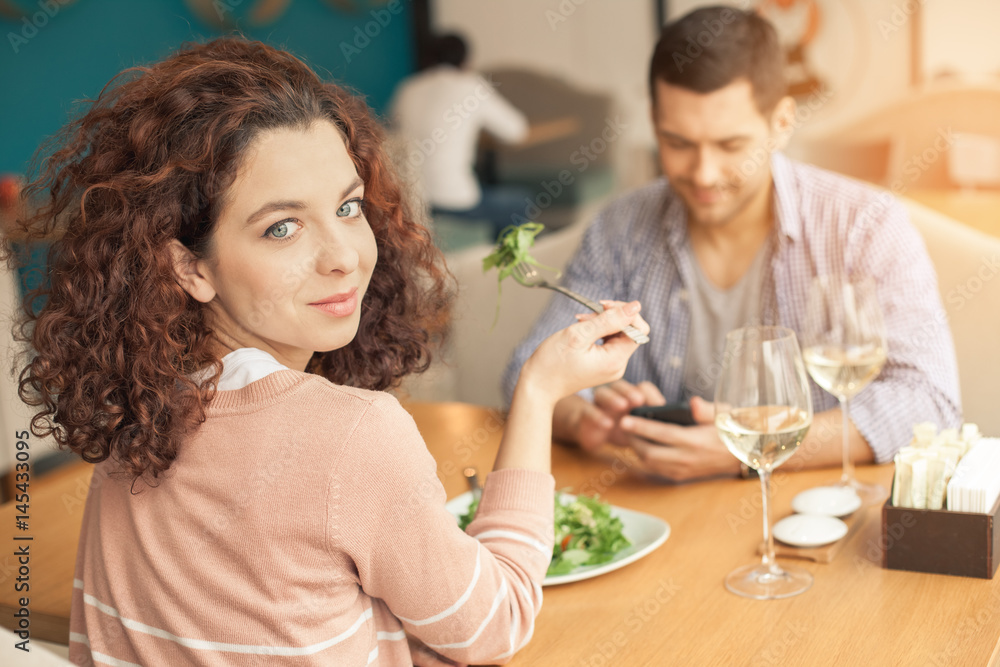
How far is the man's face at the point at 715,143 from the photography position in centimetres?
171

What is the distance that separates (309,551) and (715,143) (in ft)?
3.97

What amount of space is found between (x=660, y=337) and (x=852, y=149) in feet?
8.81

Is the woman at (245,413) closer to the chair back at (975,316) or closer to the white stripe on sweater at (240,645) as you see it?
the white stripe on sweater at (240,645)

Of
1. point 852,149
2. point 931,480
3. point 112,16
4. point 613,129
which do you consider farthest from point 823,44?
point 931,480

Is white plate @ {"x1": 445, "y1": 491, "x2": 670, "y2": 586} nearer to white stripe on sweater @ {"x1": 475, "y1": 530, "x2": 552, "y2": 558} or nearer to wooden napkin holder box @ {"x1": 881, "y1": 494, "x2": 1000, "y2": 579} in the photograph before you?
white stripe on sweater @ {"x1": 475, "y1": 530, "x2": 552, "y2": 558}

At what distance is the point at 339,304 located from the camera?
931mm

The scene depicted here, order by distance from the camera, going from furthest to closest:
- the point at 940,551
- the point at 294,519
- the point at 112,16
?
1. the point at 112,16
2. the point at 940,551
3. the point at 294,519

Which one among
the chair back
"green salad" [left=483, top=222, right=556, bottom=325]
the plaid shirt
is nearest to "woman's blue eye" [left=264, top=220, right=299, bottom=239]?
"green salad" [left=483, top=222, right=556, bottom=325]

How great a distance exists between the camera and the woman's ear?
914mm

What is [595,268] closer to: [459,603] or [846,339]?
[846,339]

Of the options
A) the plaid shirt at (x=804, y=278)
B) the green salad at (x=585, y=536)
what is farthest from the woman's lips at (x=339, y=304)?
the plaid shirt at (x=804, y=278)

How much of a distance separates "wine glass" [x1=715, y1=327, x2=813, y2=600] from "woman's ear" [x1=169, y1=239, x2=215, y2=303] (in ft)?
1.81

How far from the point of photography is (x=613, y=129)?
15.8 ft

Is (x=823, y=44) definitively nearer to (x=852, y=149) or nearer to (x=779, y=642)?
(x=852, y=149)
